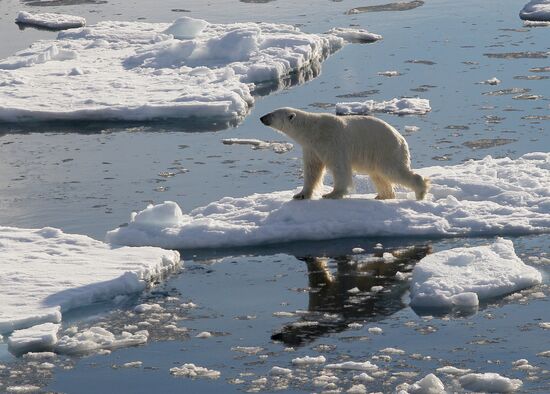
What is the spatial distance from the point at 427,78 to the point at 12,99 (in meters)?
4.54

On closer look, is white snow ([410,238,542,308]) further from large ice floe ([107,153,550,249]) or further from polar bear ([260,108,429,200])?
polar bear ([260,108,429,200])

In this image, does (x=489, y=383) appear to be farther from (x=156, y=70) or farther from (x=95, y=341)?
(x=156, y=70)

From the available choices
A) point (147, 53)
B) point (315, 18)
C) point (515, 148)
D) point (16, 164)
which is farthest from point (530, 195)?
point (315, 18)

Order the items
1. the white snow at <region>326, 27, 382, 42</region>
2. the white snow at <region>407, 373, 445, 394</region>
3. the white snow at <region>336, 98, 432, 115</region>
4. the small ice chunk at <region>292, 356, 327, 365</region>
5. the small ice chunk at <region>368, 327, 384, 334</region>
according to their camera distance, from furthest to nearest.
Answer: the white snow at <region>326, 27, 382, 42</region> → the white snow at <region>336, 98, 432, 115</region> → the small ice chunk at <region>368, 327, 384, 334</region> → the small ice chunk at <region>292, 356, 327, 365</region> → the white snow at <region>407, 373, 445, 394</region>

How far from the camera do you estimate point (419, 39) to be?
1595cm

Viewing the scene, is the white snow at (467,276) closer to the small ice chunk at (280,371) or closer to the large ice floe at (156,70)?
the small ice chunk at (280,371)

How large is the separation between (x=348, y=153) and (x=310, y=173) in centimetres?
31

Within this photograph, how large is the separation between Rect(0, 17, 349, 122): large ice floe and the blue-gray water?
249 millimetres

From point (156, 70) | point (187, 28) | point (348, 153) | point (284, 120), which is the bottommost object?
point (156, 70)

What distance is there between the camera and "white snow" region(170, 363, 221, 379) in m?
6.32

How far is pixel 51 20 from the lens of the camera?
59.2 feet

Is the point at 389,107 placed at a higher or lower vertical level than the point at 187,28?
lower

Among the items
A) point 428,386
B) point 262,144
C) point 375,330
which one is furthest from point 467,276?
point 262,144

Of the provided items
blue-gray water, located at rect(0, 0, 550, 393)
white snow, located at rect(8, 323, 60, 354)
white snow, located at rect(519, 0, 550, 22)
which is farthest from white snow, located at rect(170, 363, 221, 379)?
white snow, located at rect(519, 0, 550, 22)
